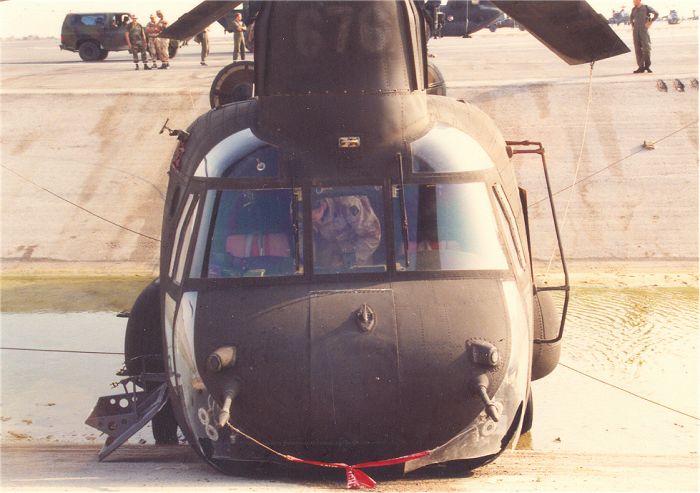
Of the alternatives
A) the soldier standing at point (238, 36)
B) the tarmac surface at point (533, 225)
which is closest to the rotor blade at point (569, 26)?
the tarmac surface at point (533, 225)

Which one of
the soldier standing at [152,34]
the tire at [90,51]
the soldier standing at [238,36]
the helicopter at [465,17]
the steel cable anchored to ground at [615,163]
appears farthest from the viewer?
the helicopter at [465,17]

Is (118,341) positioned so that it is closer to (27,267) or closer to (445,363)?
(27,267)

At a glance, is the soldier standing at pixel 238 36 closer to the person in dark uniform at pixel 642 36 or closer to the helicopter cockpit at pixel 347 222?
the person in dark uniform at pixel 642 36

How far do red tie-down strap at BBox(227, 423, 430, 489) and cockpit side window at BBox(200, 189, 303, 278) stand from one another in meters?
1.24

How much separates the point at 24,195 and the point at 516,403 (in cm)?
1360

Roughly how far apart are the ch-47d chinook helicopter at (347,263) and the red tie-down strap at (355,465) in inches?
0.7

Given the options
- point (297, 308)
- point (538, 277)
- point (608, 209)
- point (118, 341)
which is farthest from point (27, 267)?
point (297, 308)

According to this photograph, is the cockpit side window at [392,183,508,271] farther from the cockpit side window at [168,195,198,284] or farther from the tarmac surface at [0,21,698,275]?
the tarmac surface at [0,21,698,275]

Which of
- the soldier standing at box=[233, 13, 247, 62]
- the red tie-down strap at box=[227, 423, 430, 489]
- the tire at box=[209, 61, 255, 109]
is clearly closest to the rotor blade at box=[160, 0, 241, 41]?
the tire at box=[209, 61, 255, 109]

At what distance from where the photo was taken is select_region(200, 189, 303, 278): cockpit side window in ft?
26.3

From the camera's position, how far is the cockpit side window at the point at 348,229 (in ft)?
26.2

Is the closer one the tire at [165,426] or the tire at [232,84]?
the tire at [165,426]

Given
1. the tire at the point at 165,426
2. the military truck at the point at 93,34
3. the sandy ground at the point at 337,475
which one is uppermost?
the sandy ground at the point at 337,475

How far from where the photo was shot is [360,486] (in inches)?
281
